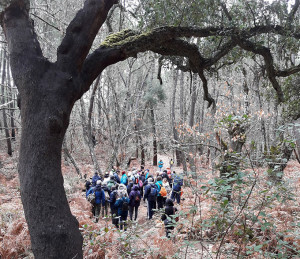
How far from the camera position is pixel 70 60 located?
3.93m

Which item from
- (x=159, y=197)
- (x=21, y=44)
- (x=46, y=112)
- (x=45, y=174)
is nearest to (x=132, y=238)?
(x=45, y=174)

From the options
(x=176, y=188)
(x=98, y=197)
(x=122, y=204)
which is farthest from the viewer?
(x=176, y=188)

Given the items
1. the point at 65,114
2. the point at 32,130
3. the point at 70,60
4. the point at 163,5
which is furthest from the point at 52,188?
the point at 163,5

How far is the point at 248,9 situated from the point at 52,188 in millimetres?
5362

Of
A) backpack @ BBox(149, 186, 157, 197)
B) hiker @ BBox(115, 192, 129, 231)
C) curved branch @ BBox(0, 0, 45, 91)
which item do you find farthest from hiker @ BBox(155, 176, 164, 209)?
curved branch @ BBox(0, 0, 45, 91)

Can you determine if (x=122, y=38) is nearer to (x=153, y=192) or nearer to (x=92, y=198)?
(x=153, y=192)

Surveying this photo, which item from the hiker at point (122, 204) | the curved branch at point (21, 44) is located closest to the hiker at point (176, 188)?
the hiker at point (122, 204)

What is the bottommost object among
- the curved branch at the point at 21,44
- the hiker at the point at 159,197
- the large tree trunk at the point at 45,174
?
the hiker at the point at 159,197

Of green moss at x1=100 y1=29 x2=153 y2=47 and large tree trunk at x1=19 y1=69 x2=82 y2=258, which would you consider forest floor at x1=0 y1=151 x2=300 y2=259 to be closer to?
large tree trunk at x1=19 y1=69 x2=82 y2=258

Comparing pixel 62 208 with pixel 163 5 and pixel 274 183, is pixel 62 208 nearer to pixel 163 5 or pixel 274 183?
pixel 274 183

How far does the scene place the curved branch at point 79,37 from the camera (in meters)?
3.93

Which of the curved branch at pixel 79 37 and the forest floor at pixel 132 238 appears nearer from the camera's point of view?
the curved branch at pixel 79 37

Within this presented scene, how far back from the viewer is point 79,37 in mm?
3984

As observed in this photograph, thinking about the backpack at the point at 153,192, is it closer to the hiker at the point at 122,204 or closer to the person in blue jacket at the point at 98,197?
the hiker at the point at 122,204
